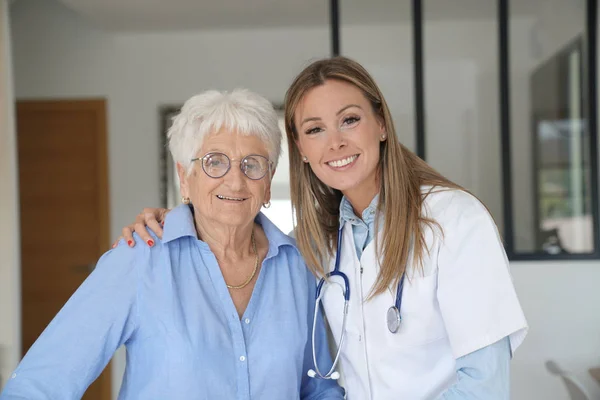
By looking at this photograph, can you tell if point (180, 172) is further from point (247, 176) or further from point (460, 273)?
point (460, 273)

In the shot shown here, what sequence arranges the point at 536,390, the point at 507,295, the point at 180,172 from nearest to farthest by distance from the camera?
the point at 507,295 < the point at 180,172 < the point at 536,390

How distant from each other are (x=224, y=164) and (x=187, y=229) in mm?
187

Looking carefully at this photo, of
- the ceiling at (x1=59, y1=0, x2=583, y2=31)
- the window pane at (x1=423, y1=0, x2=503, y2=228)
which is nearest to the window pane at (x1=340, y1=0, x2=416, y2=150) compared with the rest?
the ceiling at (x1=59, y1=0, x2=583, y2=31)

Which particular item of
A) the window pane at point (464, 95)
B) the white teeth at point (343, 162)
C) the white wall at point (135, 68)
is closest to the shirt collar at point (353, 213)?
the white teeth at point (343, 162)

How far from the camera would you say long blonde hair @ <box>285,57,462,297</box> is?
1.51 meters

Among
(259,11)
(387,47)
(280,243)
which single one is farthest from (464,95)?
(280,243)

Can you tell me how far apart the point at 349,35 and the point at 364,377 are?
2.98 meters

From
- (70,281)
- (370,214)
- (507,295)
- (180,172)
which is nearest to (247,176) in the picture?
(180,172)

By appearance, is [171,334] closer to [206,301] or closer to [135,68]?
[206,301]

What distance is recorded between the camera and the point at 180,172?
5.49ft

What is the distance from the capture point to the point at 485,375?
1375 millimetres

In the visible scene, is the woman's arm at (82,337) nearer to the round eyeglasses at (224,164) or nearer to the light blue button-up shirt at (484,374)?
the round eyeglasses at (224,164)

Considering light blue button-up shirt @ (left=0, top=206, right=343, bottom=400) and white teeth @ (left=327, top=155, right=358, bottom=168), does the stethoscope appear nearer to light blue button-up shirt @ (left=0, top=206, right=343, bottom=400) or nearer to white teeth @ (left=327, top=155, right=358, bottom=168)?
light blue button-up shirt @ (left=0, top=206, right=343, bottom=400)

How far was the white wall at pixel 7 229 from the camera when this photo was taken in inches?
139
